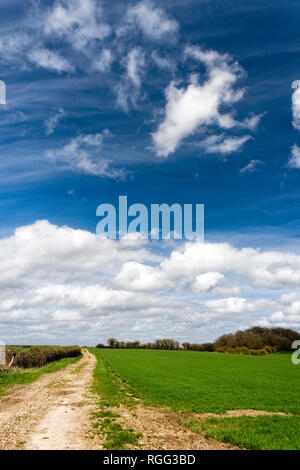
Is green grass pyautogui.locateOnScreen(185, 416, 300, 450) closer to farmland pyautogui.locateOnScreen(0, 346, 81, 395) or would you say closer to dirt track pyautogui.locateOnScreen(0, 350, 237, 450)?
dirt track pyautogui.locateOnScreen(0, 350, 237, 450)

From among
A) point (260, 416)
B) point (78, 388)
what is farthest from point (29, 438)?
point (78, 388)

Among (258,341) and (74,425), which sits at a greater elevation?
(74,425)

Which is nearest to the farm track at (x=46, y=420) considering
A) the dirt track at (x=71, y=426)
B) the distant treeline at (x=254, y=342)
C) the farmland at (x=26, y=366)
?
the dirt track at (x=71, y=426)

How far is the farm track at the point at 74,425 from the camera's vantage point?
1288 cm

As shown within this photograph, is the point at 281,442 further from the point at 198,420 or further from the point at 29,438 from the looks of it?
the point at 29,438

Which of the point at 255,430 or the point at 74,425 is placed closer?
the point at 255,430

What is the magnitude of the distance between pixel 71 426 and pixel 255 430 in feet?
30.8

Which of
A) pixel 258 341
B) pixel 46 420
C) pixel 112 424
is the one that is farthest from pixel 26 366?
pixel 258 341

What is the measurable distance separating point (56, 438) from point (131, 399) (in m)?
12.2

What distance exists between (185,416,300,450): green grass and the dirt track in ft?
2.60

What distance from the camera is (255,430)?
49.3ft

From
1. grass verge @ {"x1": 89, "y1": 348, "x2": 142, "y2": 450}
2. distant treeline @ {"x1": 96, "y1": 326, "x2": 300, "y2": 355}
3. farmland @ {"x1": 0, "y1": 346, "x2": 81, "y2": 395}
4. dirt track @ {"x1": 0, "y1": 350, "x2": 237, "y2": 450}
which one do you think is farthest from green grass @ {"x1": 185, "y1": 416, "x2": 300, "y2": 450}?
distant treeline @ {"x1": 96, "y1": 326, "x2": 300, "y2": 355}

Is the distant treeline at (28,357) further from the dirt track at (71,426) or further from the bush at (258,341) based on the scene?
the bush at (258,341)

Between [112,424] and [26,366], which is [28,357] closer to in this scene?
[26,366]
